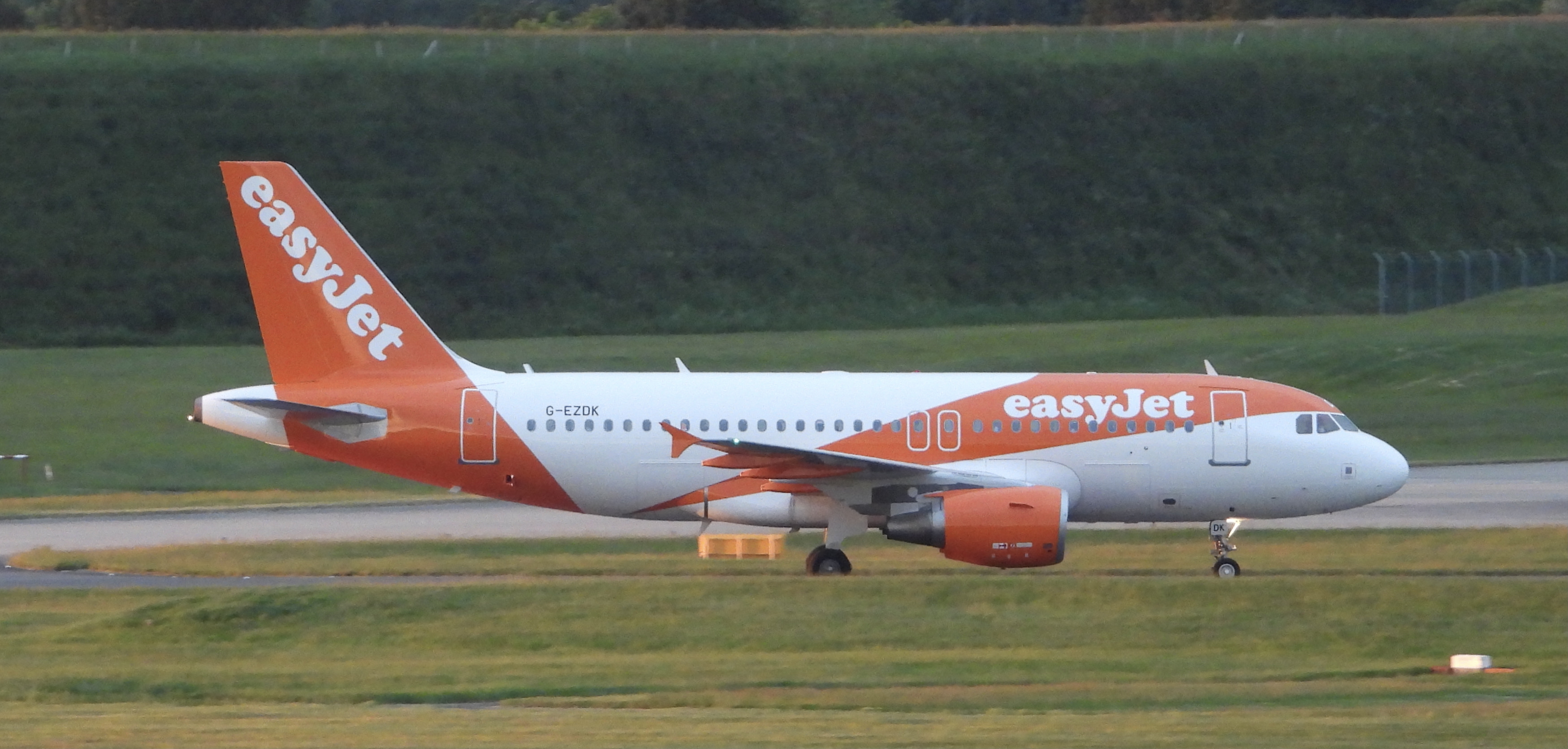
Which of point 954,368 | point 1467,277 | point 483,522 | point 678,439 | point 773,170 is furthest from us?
point 773,170

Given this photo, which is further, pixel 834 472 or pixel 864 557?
pixel 864 557

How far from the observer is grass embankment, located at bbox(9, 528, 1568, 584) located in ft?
85.3

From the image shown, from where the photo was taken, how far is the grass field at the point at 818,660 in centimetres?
1546

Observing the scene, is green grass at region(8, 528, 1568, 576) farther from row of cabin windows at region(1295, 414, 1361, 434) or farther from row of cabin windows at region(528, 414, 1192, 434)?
row of cabin windows at region(528, 414, 1192, 434)

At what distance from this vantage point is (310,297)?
26703mm

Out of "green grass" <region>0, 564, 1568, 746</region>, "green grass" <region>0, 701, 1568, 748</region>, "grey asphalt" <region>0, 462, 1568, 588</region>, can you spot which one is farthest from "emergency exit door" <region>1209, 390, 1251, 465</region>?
"green grass" <region>0, 701, 1568, 748</region>

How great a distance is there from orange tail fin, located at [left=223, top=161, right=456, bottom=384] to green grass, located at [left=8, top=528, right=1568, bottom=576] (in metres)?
2.74

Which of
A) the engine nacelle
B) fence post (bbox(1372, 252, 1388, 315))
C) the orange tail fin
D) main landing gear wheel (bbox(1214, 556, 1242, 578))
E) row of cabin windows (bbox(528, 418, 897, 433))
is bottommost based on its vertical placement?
main landing gear wheel (bbox(1214, 556, 1242, 578))

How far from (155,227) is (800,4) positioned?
39007 mm

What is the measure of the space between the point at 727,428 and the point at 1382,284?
44.2 metres

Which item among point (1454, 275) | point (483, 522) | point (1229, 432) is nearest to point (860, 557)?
point (1229, 432)

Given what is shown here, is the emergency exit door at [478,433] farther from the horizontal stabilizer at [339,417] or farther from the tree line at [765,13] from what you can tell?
the tree line at [765,13]

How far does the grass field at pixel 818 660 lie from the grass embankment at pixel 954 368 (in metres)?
17.3

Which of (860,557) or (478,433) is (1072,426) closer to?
(860,557)
